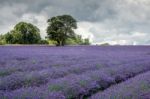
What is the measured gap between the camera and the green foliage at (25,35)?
47.0m

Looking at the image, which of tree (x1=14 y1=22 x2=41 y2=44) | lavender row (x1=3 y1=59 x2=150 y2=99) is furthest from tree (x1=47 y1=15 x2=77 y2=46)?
lavender row (x1=3 y1=59 x2=150 y2=99)

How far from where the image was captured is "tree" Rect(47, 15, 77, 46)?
39.6 meters

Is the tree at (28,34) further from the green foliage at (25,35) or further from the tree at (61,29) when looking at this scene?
the tree at (61,29)

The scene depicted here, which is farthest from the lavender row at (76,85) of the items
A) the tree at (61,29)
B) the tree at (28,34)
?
the tree at (28,34)

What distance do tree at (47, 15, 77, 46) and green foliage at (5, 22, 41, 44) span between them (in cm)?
746

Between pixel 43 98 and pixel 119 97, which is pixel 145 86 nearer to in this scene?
pixel 119 97

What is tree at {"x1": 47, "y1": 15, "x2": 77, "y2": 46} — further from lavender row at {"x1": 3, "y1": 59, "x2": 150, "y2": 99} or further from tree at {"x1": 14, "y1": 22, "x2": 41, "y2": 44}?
lavender row at {"x1": 3, "y1": 59, "x2": 150, "y2": 99}

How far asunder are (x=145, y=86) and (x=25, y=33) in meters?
42.5

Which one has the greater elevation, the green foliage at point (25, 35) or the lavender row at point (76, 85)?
the green foliage at point (25, 35)

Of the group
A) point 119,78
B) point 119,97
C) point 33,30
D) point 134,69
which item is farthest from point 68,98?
point 33,30

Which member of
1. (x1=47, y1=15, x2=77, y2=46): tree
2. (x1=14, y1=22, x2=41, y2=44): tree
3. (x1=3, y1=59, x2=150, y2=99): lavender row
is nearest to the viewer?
(x1=3, y1=59, x2=150, y2=99): lavender row

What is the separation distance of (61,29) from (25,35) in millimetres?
10042

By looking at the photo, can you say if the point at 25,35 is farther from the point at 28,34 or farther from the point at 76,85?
the point at 76,85

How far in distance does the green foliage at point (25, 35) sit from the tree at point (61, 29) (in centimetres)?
746
